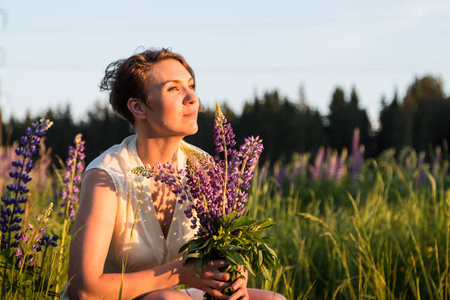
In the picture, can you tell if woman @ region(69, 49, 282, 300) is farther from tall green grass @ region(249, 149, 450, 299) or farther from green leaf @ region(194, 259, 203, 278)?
tall green grass @ region(249, 149, 450, 299)

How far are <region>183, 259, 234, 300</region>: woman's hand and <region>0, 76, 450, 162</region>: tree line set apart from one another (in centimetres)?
2240

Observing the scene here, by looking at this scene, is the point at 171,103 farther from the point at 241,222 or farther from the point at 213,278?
the point at 213,278

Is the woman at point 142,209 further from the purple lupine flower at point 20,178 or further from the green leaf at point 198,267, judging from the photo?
the purple lupine flower at point 20,178

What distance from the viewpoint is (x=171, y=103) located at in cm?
211

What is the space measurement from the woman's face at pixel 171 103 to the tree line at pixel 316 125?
22.1m

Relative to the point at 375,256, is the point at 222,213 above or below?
above

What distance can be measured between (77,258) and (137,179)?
43 centimetres

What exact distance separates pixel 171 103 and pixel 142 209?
1.63 ft

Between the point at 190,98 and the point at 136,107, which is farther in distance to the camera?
the point at 136,107

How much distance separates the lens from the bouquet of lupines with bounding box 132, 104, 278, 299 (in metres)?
1.79

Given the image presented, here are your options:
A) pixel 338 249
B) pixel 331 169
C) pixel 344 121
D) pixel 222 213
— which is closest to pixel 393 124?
pixel 344 121

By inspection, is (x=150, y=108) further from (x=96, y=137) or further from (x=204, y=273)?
(x=96, y=137)

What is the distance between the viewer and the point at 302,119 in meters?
30.4

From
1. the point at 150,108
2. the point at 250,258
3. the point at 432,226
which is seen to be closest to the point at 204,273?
the point at 250,258
